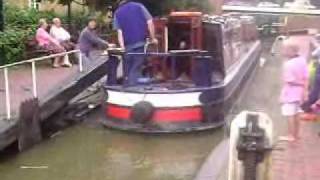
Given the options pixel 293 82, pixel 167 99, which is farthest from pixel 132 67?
pixel 293 82

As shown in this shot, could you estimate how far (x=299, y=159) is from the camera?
7.85 m

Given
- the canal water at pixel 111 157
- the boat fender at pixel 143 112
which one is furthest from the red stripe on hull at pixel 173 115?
the canal water at pixel 111 157

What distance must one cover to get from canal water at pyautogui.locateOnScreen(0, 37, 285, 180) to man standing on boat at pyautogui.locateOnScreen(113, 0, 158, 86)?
1041 mm

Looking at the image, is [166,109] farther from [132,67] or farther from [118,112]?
[132,67]

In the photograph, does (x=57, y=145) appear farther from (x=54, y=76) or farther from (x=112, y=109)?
(x=54, y=76)

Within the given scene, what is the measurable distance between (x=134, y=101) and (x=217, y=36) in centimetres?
221

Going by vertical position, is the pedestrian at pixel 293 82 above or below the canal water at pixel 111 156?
above

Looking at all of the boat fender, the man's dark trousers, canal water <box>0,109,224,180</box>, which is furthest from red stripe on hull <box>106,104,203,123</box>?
the man's dark trousers

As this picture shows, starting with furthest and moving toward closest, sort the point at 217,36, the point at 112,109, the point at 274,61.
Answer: the point at 274,61, the point at 217,36, the point at 112,109

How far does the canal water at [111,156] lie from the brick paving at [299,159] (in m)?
1.08

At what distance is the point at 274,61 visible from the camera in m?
24.1

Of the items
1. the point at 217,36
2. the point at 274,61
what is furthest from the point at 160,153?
the point at 274,61

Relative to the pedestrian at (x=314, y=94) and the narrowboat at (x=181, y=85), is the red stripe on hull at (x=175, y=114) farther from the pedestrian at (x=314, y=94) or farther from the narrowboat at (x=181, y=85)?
the pedestrian at (x=314, y=94)

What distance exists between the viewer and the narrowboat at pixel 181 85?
10.8 m
